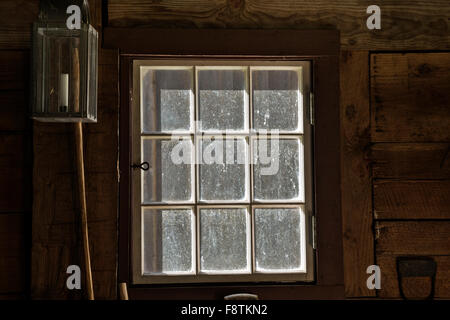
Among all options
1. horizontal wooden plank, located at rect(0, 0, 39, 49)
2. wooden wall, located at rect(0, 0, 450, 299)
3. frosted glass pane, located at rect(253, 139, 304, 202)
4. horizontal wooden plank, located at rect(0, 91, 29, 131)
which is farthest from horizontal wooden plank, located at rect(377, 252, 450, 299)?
horizontal wooden plank, located at rect(0, 0, 39, 49)

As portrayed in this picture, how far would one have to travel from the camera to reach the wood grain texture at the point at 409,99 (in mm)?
2625

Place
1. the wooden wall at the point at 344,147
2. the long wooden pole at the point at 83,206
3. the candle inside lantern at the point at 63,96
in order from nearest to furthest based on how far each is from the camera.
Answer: the candle inside lantern at the point at 63,96
the long wooden pole at the point at 83,206
the wooden wall at the point at 344,147

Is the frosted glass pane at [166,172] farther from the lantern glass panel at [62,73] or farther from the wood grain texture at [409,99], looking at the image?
the wood grain texture at [409,99]

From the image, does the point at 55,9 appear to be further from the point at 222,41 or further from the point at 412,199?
the point at 412,199

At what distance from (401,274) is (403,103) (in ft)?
2.71

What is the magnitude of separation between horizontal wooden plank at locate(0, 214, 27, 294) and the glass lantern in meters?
0.58

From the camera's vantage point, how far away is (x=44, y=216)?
2498 millimetres

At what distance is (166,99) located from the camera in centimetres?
268

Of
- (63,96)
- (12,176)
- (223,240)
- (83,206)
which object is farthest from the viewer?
(223,240)

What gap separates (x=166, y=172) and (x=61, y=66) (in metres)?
0.72

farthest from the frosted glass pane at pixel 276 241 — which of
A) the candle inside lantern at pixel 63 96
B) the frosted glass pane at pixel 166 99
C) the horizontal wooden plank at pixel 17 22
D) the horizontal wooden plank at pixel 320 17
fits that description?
the horizontal wooden plank at pixel 17 22

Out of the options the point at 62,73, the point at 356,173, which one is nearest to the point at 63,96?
the point at 62,73

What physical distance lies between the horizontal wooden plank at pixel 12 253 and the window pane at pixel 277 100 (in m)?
1.24
